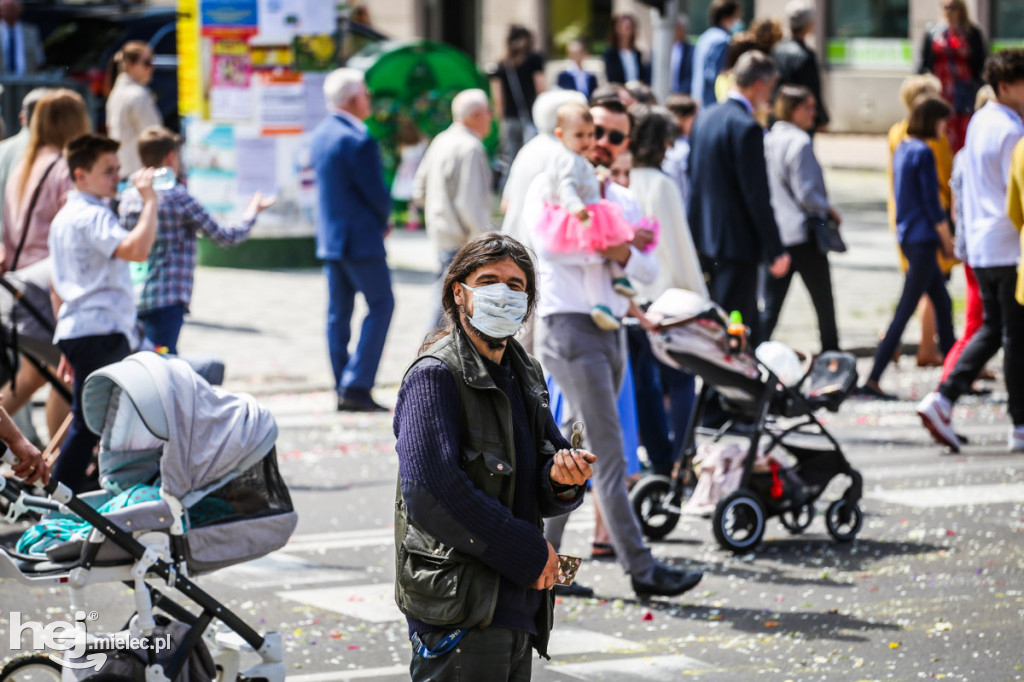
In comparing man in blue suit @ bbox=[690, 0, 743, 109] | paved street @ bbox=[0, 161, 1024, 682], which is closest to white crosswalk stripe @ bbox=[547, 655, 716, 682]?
paved street @ bbox=[0, 161, 1024, 682]

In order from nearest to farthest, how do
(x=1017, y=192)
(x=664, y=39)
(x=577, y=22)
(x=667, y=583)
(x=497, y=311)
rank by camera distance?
(x=497, y=311) → (x=667, y=583) → (x=1017, y=192) → (x=664, y=39) → (x=577, y=22)

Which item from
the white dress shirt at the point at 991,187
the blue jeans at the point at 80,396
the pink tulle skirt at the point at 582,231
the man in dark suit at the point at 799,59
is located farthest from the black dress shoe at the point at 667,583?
the man in dark suit at the point at 799,59

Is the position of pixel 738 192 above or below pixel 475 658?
above

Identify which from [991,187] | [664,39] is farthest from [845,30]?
[991,187]

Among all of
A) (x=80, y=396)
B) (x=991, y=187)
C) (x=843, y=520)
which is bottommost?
(x=843, y=520)

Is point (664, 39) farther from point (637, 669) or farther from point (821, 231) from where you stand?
point (637, 669)

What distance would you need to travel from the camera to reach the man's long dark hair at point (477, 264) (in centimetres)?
457

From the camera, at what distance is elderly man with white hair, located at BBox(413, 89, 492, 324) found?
37.9ft

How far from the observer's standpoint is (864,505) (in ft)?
29.0

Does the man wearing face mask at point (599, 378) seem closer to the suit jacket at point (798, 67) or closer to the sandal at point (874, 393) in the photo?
the sandal at point (874, 393)

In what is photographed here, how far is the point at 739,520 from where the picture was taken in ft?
26.0

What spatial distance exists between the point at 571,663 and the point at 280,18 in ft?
34.4

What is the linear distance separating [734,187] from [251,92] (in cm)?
709

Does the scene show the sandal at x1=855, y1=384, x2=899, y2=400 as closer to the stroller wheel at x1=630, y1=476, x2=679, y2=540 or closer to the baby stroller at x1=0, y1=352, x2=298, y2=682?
the stroller wheel at x1=630, y1=476, x2=679, y2=540
